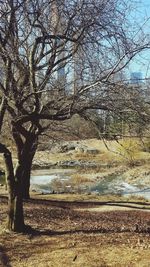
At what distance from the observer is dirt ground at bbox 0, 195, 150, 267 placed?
934 cm

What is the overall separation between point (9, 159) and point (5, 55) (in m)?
2.78

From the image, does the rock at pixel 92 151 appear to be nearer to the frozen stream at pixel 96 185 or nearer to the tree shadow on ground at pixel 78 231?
the frozen stream at pixel 96 185

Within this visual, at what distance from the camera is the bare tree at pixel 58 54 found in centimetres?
998

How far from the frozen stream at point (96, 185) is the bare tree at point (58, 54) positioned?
18.6m

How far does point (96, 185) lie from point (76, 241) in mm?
24430

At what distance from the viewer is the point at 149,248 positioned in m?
10.4

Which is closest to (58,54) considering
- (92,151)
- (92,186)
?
(92,186)

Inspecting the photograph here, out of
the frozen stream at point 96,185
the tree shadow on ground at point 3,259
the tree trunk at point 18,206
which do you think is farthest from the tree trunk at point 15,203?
the frozen stream at point 96,185

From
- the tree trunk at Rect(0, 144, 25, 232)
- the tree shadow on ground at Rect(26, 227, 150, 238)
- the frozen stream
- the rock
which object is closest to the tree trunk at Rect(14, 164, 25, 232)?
the tree trunk at Rect(0, 144, 25, 232)

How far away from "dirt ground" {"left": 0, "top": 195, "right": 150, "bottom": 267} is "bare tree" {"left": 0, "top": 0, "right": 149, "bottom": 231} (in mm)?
2346

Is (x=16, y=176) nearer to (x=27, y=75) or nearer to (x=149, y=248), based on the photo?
(x=27, y=75)

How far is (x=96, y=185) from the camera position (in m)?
35.5

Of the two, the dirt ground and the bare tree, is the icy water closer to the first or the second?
the dirt ground

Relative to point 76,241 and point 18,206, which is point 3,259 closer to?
point 76,241
